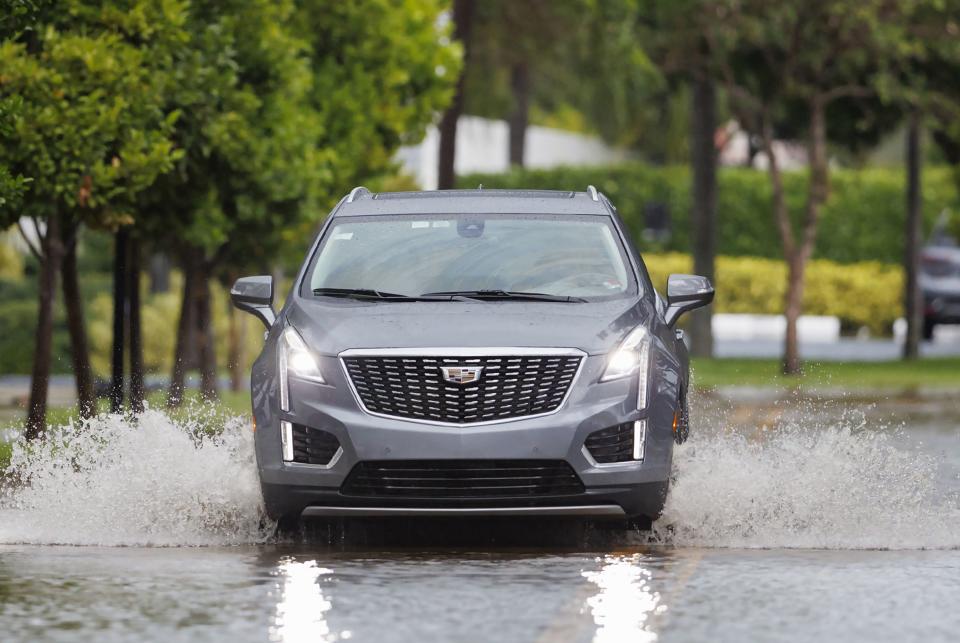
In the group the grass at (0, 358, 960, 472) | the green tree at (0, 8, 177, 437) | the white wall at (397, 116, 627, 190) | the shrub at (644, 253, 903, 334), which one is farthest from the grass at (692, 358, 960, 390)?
the white wall at (397, 116, 627, 190)

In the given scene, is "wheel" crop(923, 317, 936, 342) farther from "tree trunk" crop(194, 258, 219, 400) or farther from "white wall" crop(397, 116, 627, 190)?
"tree trunk" crop(194, 258, 219, 400)

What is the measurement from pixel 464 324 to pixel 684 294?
61.3 inches

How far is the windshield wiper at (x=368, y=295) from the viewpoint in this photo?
38.2 feet

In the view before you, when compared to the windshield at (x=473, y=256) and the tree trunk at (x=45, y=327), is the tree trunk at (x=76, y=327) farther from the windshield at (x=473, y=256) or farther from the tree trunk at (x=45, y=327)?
the windshield at (x=473, y=256)

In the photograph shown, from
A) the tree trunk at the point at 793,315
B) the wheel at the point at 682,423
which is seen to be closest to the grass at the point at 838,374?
the tree trunk at the point at 793,315

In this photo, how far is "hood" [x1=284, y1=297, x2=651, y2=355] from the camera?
11008mm

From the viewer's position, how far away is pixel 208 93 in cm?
1930

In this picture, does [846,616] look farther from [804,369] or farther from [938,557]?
[804,369]

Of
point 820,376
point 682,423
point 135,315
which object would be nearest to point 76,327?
point 135,315

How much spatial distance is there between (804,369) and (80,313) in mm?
13846

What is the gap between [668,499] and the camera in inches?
471

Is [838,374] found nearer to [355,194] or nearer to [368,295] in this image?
[355,194]

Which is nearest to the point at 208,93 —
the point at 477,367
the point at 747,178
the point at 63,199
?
the point at 63,199

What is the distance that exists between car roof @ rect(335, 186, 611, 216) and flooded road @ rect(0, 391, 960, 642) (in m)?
1.47
